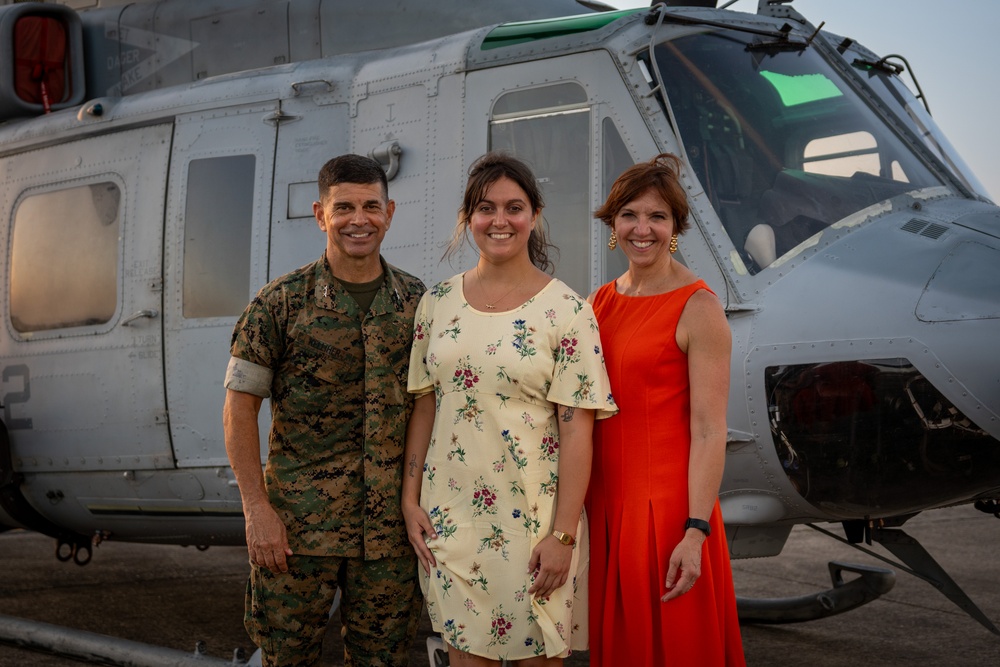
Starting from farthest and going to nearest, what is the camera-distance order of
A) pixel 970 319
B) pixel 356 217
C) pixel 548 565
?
pixel 970 319
pixel 356 217
pixel 548 565

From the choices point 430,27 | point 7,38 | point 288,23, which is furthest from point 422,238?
point 7,38

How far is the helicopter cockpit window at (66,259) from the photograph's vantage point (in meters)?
4.91

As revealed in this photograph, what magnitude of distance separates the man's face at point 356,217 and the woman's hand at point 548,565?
86 cm

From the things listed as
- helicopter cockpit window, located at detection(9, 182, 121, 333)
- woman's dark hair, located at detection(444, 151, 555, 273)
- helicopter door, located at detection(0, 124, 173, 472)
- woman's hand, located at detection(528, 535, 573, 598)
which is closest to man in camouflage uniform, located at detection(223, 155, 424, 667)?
woman's dark hair, located at detection(444, 151, 555, 273)

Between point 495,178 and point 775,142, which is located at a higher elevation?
point 775,142

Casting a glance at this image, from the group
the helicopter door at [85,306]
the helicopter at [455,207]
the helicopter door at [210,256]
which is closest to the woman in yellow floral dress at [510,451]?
the helicopter at [455,207]

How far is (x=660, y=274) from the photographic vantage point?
8.92ft

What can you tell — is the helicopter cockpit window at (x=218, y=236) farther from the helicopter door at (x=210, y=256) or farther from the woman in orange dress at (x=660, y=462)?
the woman in orange dress at (x=660, y=462)

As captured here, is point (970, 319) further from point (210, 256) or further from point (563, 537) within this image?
point (210, 256)

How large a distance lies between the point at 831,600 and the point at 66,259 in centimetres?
397

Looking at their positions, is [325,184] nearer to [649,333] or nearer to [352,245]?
[352,245]

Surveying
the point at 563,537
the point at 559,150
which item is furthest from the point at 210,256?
the point at 563,537

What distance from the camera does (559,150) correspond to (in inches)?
157

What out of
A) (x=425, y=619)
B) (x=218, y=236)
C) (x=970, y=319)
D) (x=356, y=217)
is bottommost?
(x=425, y=619)
